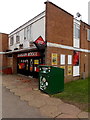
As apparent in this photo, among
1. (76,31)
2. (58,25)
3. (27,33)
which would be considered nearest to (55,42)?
(58,25)

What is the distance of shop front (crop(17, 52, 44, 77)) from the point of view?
34.3 feet

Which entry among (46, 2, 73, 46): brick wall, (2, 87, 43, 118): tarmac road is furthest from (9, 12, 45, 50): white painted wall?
(2, 87, 43, 118): tarmac road

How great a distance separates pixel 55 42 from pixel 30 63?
4341mm

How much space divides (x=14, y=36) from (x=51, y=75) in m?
9.91

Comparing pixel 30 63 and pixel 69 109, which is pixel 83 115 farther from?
pixel 30 63

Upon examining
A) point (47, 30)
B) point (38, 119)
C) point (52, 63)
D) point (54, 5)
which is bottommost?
point (38, 119)

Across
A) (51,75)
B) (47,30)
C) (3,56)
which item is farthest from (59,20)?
(3,56)

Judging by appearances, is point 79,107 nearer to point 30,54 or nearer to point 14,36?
point 30,54

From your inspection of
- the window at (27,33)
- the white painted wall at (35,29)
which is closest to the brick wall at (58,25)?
the white painted wall at (35,29)

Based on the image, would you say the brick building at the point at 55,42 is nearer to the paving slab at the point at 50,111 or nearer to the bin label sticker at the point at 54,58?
the bin label sticker at the point at 54,58

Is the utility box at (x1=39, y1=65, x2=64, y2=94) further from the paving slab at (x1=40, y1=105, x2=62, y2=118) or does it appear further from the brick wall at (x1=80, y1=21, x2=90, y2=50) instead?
the brick wall at (x1=80, y1=21, x2=90, y2=50)

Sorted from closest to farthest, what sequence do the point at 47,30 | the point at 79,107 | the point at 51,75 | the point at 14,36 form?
the point at 79,107, the point at 51,75, the point at 47,30, the point at 14,36

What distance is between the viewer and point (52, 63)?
27.4 feet

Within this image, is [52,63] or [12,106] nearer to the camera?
[12,106]
